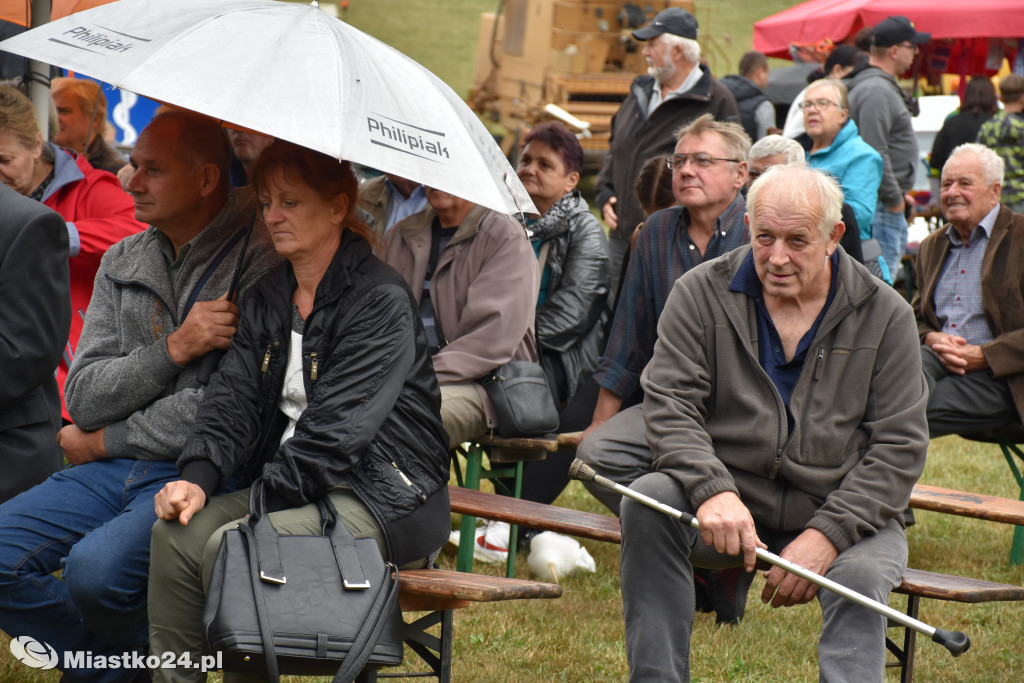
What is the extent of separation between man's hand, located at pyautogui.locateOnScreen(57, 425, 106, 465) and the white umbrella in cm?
113

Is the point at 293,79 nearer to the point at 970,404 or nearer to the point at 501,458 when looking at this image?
the point at 501,458

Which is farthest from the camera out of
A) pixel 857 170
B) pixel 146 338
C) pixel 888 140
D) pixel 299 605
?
pixel 888 140

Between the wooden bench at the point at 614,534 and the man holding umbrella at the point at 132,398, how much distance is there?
1.10 metres

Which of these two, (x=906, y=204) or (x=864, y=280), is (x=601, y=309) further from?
(x=906, y=204)

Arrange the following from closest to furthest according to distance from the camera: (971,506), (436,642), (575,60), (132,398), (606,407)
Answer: (436,642), (132,398), (971,506), (606,407), (575,60)

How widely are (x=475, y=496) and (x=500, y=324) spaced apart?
2.31 ft

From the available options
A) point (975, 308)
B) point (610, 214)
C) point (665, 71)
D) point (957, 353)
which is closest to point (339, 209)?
point (957, 353)

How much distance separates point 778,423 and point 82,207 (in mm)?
2968

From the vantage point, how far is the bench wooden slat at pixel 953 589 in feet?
10.3

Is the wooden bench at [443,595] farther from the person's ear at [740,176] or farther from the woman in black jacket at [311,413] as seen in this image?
the person's ear at [740,176]

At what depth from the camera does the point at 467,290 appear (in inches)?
179

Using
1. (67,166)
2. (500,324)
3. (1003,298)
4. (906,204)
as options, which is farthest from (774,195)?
(906,204)

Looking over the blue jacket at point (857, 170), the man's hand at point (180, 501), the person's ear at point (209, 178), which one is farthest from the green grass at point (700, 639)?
the blue jacket at point (857, 170)

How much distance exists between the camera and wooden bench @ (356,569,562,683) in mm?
2963
